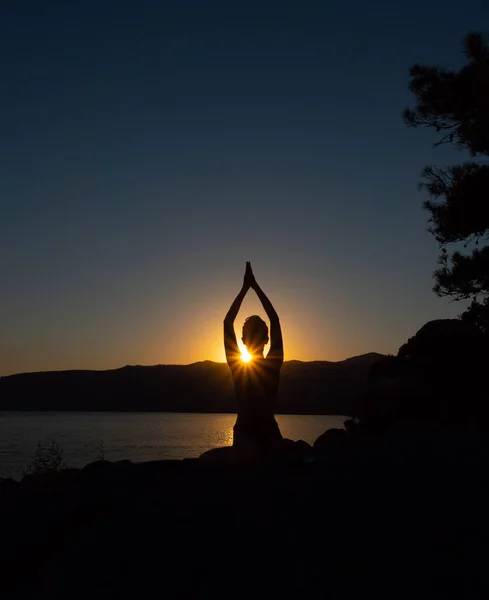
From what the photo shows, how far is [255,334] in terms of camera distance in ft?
19.1

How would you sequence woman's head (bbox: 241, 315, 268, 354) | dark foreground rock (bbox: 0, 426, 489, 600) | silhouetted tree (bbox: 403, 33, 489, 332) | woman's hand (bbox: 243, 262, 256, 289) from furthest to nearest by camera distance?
silhouetted tree (bbox: 403, 33, 489, 332), woman's hand (bbox: 243, 262, 256, 289), woman's head (bbox: 241, 315, 268, 354), dark foreground rock (bbox: 0, 426, 489, 600)

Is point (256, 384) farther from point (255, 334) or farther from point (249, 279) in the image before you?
point (249, 279)

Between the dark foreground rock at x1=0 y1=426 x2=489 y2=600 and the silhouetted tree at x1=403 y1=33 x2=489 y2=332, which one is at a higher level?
the silhouetted tree at x1=403 y1=33 x2=489 y2=332

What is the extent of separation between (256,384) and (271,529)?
5.44 feet

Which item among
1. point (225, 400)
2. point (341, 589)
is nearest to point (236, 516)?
point (341, 589)

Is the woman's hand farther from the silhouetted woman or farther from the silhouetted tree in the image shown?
the silhouetted tree

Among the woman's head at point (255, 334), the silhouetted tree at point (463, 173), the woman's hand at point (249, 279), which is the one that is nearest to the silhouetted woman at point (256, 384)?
the woman's head at point (255, 334)

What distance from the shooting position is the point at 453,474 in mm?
5020

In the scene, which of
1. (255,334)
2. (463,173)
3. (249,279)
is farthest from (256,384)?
(463,173)

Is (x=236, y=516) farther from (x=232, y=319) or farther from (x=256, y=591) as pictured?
(x=232, y=319)

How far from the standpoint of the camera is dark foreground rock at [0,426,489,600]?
151 inches

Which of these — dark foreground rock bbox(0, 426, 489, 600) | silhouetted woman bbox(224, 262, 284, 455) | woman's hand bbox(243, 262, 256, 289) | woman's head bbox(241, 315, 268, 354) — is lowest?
dark foreground rock bbox(0, 426, 489, 600)

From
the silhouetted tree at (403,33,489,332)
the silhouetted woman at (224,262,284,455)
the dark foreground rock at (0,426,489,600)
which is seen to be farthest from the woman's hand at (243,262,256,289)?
the silhouetted tree at (403,33,489,332)

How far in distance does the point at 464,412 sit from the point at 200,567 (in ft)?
41.1
